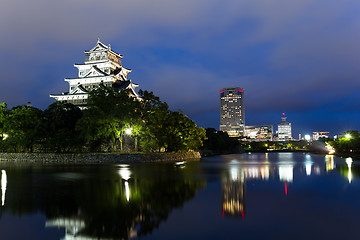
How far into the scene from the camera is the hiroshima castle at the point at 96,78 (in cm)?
6312

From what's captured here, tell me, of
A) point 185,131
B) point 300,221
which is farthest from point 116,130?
point 300,221

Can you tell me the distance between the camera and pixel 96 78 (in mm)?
65812

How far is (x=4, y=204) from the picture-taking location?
1129 cm

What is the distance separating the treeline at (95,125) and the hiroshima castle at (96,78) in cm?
1346

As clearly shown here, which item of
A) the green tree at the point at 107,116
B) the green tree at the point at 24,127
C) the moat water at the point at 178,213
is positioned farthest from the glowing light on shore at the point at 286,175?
the green tree at the point at 24,127

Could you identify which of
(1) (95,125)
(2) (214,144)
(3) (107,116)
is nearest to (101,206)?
(3) (107,116)

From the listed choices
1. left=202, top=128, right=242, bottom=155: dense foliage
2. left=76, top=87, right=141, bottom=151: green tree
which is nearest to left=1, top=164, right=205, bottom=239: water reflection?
left=76, top=87, right=141, bottom=151: green tree

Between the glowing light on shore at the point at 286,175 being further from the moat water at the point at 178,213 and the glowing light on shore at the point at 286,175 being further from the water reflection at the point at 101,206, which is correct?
the water reflection at the point at 101,206

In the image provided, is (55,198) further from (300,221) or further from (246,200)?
(300,221)

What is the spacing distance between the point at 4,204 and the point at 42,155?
116 ft

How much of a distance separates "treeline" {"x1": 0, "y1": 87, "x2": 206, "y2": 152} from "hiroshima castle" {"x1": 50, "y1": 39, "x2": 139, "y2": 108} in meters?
13.5

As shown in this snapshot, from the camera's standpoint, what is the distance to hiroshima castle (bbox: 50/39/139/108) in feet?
207

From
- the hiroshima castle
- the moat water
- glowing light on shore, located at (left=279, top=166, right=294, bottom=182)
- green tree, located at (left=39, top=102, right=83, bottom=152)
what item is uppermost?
the hiroshima castle

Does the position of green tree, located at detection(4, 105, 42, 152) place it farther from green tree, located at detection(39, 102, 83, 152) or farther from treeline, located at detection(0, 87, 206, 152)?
green tree, located at detection(39, 102, 83, 152)
